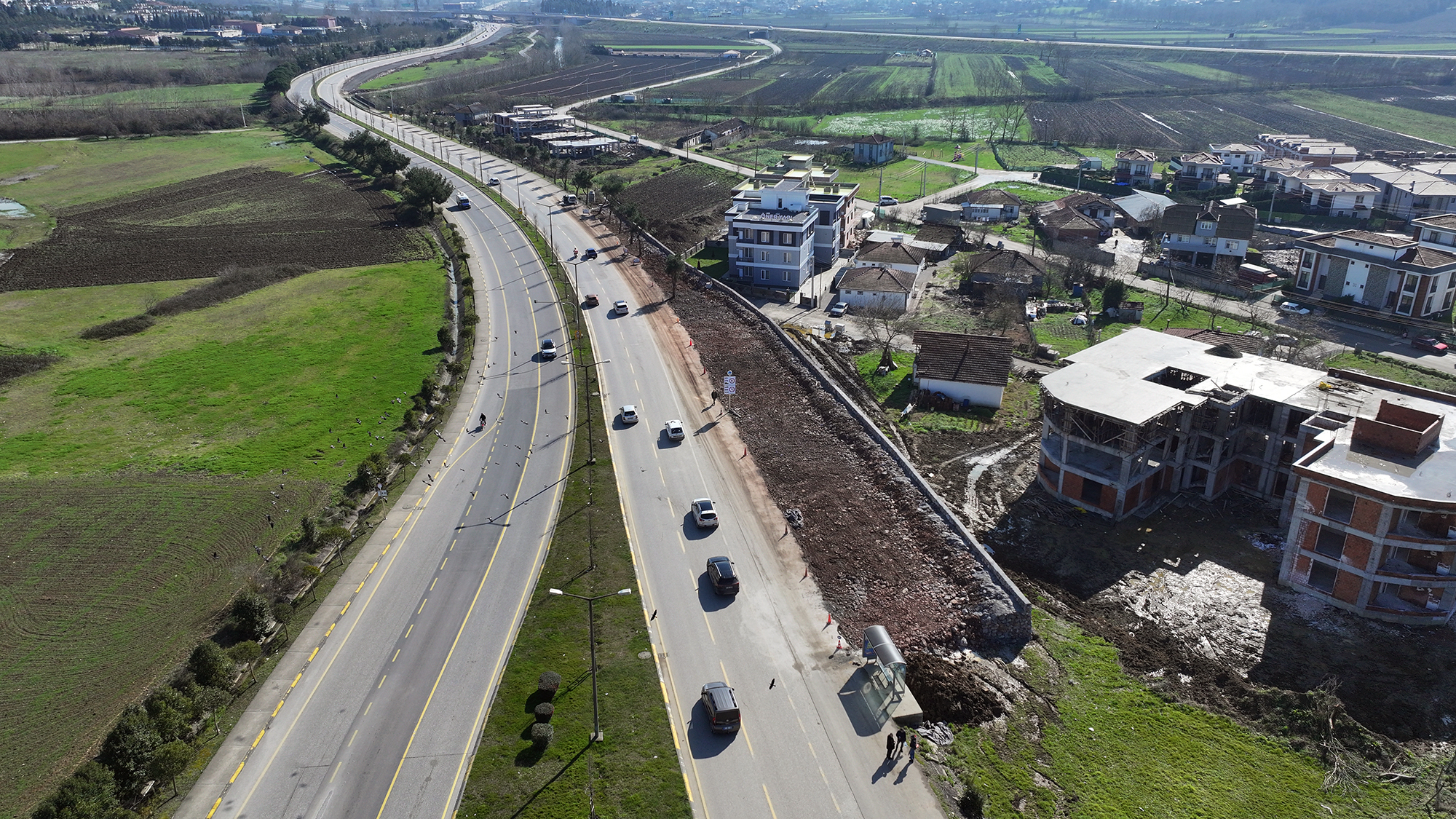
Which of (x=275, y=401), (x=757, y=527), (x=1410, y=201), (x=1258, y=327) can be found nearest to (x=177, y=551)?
(x=275, y=401)

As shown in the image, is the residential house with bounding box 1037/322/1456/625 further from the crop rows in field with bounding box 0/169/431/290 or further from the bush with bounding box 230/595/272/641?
the crop rows in field with bounding box 0/169/431/290

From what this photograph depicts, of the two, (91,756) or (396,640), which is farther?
(396,640)

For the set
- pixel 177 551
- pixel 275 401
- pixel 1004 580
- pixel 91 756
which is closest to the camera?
pixel 91 756

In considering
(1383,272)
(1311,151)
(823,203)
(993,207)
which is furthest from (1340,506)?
(1311,151)

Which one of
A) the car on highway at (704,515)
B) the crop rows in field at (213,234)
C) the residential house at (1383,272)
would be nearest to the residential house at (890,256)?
the residential house at (1383,272)

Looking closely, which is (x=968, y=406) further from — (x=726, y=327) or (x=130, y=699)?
(x=130, y=699)

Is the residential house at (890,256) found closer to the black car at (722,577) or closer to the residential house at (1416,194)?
the black car at (722,577)

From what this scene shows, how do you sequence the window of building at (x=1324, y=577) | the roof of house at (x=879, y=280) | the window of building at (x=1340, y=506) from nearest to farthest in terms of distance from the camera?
the window of building at (x=1340, y=506) < the window of building at (x=1324, y=577) < the roof of house at (x=879, y=280)

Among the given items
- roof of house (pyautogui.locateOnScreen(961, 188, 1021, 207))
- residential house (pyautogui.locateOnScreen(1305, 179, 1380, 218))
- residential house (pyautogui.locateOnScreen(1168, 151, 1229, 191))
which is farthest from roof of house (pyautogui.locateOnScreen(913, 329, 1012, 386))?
residential house (pyautogui.locateOnScreen(1168, 151, 1229, 191))
